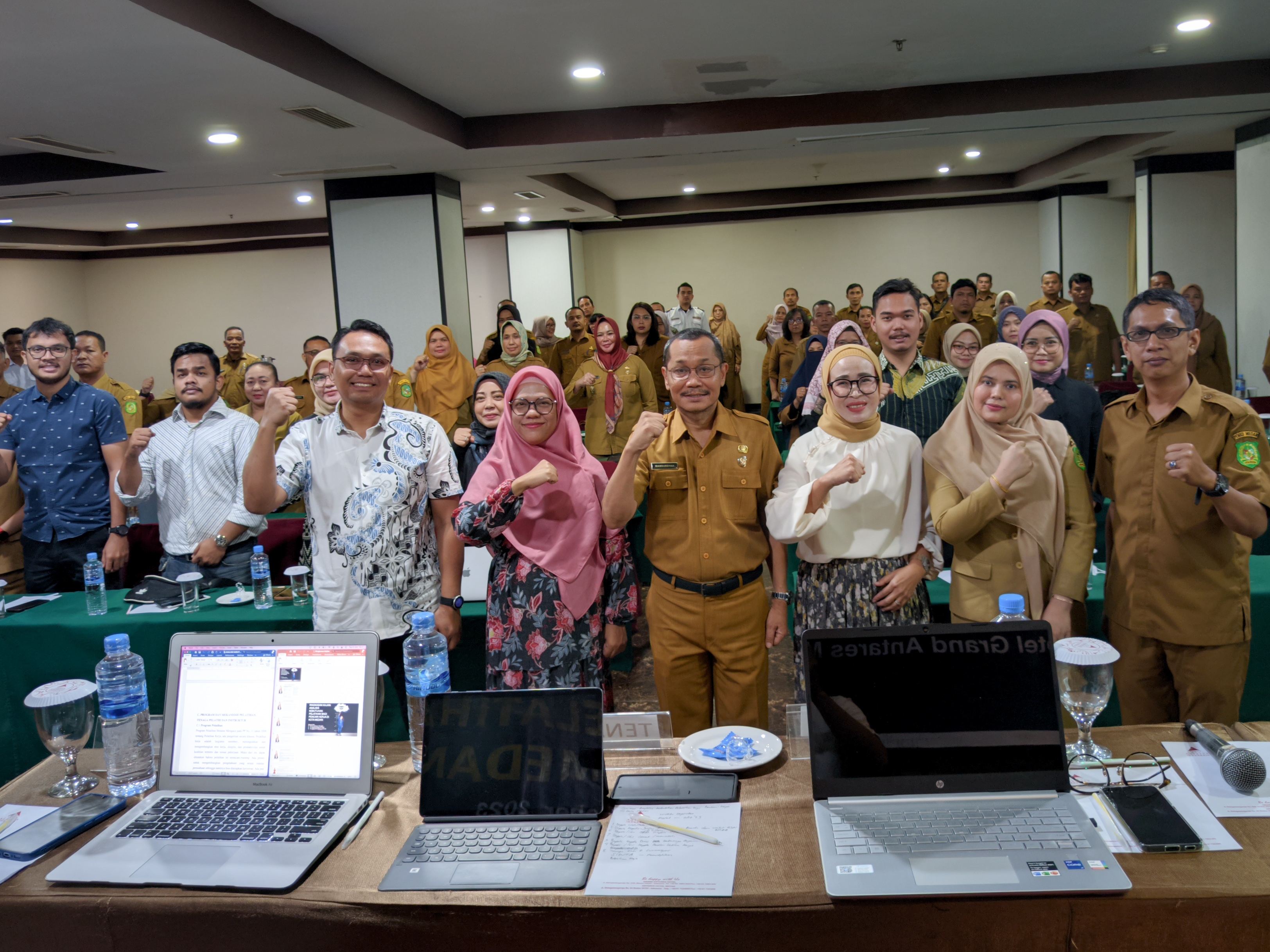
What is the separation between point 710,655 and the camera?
234cm

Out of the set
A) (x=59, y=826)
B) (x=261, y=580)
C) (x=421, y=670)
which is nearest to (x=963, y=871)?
(x=421, y=670)

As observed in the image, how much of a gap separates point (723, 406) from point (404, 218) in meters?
6.01

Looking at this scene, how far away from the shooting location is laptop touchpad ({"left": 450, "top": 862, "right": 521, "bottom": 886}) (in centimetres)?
131

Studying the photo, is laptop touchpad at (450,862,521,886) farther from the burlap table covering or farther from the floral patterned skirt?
the floral patterned skirt

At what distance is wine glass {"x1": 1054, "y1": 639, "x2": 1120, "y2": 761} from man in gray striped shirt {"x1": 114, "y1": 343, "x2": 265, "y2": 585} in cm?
256

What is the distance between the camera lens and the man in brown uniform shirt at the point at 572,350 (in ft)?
26.8

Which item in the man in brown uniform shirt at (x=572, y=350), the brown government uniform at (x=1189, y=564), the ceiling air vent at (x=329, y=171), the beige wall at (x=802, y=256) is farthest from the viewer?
the beige wall at (x=802, y=256)

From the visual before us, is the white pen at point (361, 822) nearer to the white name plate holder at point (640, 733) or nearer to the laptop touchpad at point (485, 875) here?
the laptop touchpad at point (485, 875)

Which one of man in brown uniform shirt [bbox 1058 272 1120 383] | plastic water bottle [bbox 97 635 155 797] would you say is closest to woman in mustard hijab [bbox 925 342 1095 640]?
plastic water bottle [bbox 97 635 155 797]

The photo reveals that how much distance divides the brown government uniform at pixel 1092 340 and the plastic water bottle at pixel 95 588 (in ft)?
26.0

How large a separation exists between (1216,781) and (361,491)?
192 cm

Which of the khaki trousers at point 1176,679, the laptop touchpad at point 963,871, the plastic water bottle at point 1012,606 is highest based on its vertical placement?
the plastic water bottle at point 1012,606

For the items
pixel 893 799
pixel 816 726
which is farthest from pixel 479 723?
pixel 893 799

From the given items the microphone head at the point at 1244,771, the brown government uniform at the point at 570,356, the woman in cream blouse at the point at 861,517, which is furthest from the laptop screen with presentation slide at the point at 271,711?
the brown government uniform at the point at 570,356
